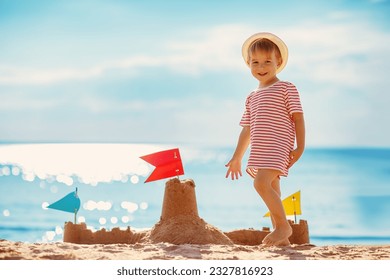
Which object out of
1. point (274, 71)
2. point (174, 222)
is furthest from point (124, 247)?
point (274, 71)

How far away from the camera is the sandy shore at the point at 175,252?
3006mm

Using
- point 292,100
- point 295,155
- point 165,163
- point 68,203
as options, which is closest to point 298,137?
point 295,155

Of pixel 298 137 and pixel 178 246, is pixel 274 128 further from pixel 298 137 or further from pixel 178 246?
pixel 178 246

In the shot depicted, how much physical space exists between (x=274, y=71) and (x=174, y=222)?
1230mm

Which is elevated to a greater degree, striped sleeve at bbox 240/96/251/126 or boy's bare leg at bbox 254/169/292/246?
striped sleeve at bbox 240/96/251/126

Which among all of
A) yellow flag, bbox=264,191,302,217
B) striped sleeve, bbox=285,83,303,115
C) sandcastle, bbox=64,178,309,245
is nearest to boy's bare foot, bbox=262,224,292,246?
sandcastle, bbox=64,178,309,245

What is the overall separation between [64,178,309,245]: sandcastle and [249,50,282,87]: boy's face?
94cm

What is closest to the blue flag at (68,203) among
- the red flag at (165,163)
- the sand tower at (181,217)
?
the sand tower at (181,217)

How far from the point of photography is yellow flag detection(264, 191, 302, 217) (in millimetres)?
4746

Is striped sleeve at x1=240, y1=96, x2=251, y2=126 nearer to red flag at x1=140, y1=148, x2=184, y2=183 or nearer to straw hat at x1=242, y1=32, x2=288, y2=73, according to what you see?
straw hat at x1=242, y1=32, x2=288, y2=73

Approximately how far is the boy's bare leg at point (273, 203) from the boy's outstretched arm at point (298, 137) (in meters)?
0.15

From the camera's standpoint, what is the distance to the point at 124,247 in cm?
358
